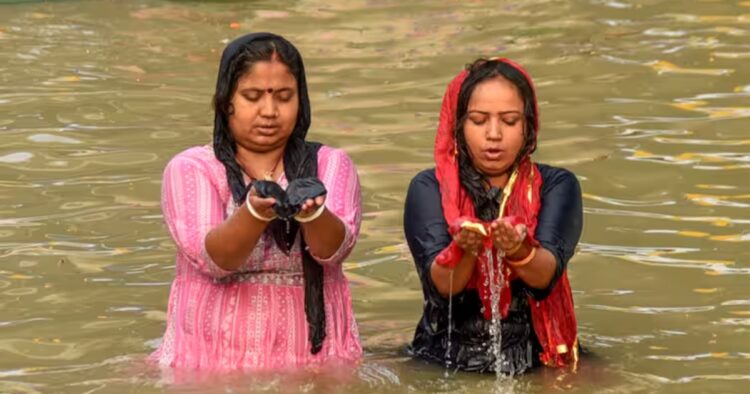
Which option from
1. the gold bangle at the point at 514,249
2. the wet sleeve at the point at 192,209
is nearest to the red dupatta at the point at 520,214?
the gold bangle at the point at 514,249

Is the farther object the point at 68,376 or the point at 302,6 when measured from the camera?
the point at 302,6

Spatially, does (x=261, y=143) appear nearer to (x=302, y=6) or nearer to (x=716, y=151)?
(x=716, y=151)

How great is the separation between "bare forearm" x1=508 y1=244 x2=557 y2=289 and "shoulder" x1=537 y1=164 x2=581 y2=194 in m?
0.34

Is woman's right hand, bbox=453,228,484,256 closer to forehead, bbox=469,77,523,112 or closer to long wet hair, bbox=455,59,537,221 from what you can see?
long wet hair, bbox=455,59,537,221

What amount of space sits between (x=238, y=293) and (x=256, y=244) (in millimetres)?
247

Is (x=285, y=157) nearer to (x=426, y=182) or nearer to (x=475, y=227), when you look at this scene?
(x=426, y=182)

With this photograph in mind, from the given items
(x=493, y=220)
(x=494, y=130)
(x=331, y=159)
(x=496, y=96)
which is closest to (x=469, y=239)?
(x=493, y=220)

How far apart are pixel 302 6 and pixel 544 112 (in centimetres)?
502

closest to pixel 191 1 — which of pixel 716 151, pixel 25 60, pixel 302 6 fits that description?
pixel 302 6

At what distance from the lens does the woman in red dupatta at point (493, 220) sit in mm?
5699

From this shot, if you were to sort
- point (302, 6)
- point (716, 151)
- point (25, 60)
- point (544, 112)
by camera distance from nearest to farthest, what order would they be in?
point (716, 151), point (544, 112), point (25, 60), point (302, 6)

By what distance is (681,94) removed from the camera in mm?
10672

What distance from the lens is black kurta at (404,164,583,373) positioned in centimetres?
573

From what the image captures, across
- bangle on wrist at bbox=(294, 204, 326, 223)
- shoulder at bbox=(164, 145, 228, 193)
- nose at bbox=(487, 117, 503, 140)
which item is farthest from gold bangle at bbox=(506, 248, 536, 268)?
shoulder at bbox=(164, 145, 228, 193)
